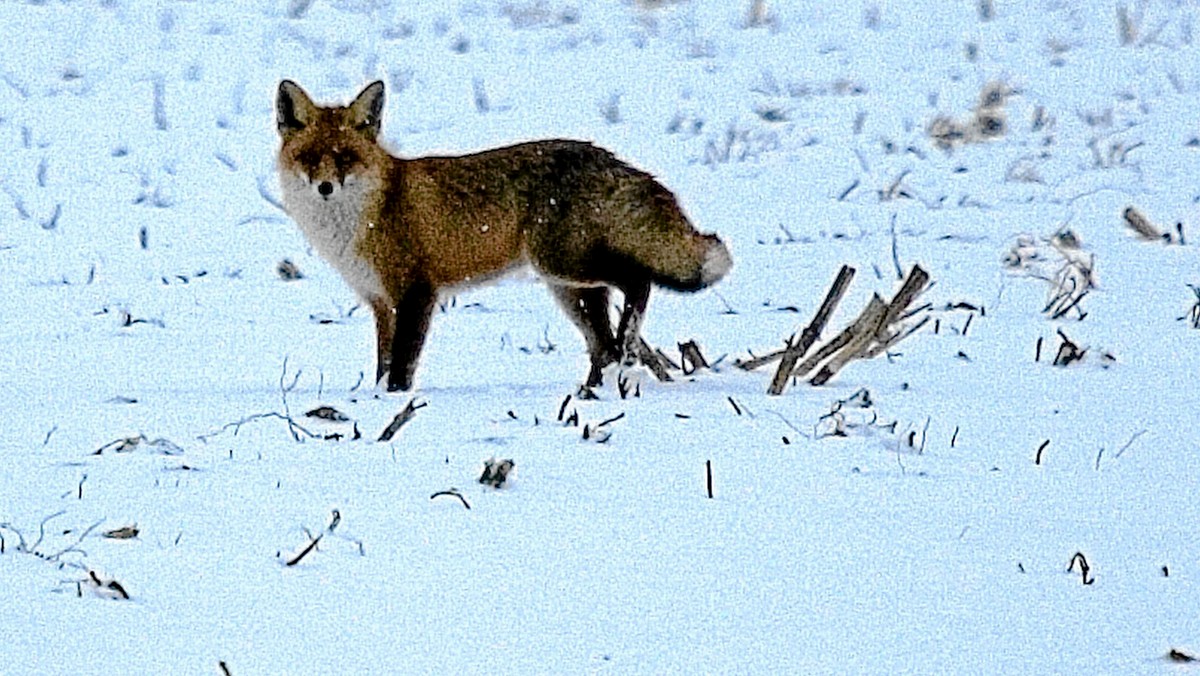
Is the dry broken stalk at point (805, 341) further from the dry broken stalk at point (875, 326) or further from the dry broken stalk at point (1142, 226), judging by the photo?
the dry broken stalk at point (1142, 226)

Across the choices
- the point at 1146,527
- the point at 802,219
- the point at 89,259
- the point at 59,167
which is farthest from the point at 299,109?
the point at 59,167

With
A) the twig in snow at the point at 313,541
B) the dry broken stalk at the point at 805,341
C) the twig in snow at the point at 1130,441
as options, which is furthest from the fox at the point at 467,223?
the twig in snow at the point at 313,541

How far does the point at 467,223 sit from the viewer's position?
7855mm

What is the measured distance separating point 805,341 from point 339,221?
75.5 inches

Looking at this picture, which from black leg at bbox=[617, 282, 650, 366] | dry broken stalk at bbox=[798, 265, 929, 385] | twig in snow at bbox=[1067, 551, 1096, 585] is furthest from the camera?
black leg at bbox=[617, 282, 650, 366]

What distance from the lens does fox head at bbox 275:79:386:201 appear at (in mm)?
7707

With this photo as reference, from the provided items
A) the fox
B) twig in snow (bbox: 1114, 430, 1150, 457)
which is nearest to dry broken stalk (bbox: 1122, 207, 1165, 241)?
the fox

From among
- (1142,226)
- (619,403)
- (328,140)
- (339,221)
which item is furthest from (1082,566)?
(1142,226)

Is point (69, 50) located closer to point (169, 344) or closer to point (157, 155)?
point (157, 155)

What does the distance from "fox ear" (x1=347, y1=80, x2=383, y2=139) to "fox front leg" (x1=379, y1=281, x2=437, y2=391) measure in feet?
2.11

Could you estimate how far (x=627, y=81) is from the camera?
16.2 m

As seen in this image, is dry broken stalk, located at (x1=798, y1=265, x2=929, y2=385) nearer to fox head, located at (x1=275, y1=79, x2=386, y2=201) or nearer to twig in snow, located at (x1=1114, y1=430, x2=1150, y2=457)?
twig in snow, located at (x1=1114, y1=430, x2=1150, y2=457)

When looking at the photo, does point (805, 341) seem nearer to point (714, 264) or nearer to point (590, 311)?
point (714, 264)

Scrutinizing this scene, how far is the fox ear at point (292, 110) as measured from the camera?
307 inches
